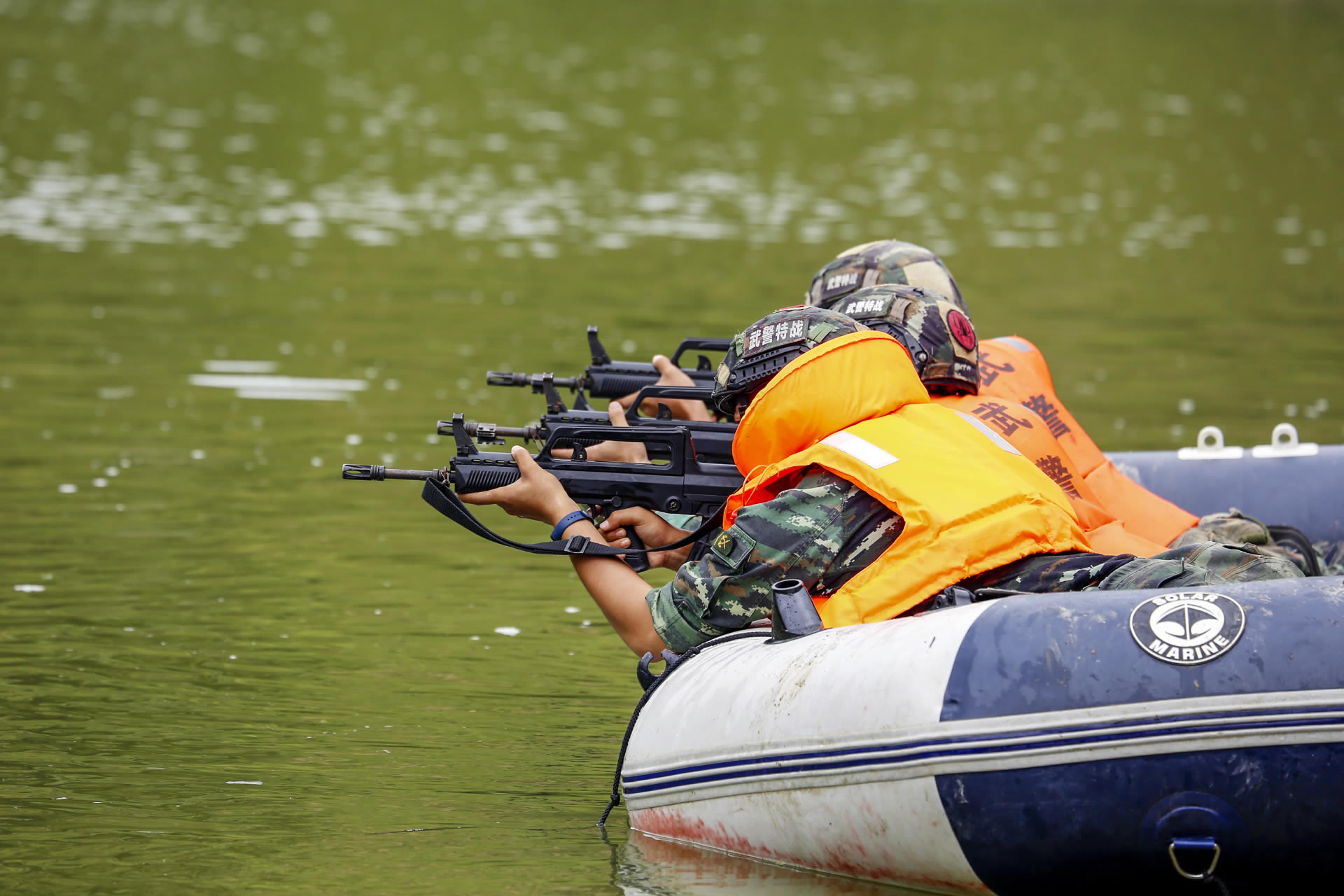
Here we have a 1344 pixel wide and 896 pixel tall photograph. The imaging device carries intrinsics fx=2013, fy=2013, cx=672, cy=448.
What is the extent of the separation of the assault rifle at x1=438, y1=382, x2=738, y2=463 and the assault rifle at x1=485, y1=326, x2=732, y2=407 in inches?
39.4

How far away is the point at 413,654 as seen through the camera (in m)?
7.68

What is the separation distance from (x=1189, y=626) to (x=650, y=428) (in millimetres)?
2104

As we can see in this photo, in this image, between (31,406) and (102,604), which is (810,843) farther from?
(31,406)

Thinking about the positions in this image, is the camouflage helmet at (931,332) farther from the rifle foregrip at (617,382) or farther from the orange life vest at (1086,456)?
the rifle foregrip at (617,382)

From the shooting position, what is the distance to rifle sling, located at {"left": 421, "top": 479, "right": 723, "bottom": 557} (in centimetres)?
579

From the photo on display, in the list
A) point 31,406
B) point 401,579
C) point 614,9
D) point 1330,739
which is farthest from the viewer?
point 614,9

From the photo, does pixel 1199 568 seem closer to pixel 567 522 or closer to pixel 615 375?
pixel 567 522

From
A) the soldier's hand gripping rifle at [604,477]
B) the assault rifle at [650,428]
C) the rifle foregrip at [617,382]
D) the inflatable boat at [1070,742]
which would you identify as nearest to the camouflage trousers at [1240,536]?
the assault rifle at [650,428]

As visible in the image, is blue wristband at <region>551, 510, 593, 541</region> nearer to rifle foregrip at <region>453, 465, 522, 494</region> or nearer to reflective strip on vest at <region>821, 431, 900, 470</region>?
rifle foregrip at <region>453, 465, 522, 494</region>

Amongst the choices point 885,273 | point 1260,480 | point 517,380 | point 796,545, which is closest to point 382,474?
point 796,545

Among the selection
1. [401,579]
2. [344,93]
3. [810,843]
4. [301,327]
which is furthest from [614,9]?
[810,843]

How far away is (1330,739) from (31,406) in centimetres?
912

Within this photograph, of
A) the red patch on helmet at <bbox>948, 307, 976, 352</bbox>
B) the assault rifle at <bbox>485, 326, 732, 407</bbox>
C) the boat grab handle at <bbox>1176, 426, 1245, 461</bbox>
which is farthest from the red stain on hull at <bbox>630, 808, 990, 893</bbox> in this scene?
the boat grab handle at <bbox>1176, 426, 1245, 461</bbox>

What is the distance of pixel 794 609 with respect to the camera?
209 inches
